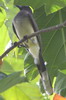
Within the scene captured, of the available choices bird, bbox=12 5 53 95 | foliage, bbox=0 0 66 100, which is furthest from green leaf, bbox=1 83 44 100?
bird, bbox=12 5 53 95

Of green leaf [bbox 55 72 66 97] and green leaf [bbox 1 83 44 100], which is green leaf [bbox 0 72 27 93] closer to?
green leaf [bbox 1 83 44 100]

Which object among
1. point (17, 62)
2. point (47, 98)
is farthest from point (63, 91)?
point (17, 62)

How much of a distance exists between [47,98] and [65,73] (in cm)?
49

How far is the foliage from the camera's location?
Answer: 9.32ft

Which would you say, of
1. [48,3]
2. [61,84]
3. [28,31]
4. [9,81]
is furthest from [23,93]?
[48,3]

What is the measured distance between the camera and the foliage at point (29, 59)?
284cm

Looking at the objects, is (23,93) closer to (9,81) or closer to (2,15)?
(9,81)

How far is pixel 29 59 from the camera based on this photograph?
3.21 meters

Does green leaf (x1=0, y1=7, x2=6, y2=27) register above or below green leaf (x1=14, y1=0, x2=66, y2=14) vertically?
below

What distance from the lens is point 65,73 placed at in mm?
2830

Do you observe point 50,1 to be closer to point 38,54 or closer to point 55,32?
point 38,54

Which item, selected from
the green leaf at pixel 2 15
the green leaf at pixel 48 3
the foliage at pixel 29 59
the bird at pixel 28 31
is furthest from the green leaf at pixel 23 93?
the green leaf at pixel 48 3

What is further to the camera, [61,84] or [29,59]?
[29,59]

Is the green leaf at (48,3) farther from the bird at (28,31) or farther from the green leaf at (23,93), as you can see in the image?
the green leaf at (23,93)
